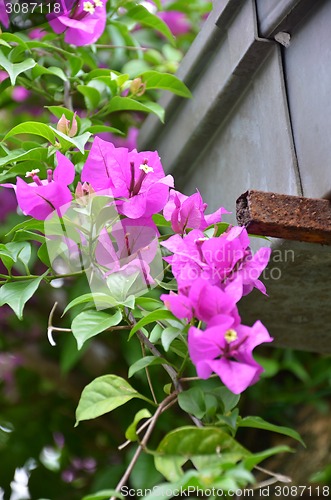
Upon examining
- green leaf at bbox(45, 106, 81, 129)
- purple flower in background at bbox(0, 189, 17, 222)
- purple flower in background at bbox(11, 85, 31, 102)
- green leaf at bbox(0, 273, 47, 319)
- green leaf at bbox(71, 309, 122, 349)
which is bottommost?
purple flower in background at bbox(0, 189, 17, 222)

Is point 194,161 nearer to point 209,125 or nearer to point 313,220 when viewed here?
point 209,125

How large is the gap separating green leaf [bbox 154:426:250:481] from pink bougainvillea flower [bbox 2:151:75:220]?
10.6 inches

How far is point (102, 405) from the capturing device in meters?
0.61

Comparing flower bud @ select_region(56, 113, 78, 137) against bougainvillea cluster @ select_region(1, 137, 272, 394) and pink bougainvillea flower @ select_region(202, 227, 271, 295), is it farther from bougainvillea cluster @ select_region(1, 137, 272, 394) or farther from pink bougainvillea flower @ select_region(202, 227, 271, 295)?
pink bougainvillea flower @ select_region(202, 227, 271, 295)

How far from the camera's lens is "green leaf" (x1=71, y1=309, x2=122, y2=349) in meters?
0.64

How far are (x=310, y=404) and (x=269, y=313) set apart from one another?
1.97ft

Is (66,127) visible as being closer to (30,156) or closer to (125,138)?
(30,156)

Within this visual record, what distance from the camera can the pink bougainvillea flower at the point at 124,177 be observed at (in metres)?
0.72

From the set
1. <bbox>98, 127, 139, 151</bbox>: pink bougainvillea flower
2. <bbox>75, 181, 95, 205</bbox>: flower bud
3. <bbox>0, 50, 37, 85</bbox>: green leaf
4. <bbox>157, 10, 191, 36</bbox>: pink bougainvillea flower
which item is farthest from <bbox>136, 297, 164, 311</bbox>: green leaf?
<bbox>157, 10, 191, 36</bbox>: pink bougainvillea flower

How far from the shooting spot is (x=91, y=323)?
66 centimetres

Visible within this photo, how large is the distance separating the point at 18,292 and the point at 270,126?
0.33 meters

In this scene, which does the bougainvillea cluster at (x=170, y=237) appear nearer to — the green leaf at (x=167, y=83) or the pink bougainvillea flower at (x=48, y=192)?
the pink bougainvillea flower at (x=48, y=192)

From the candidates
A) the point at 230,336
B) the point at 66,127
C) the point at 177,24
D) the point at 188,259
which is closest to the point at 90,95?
the point at 66,127

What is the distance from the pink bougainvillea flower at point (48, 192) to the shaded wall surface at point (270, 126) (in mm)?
221
